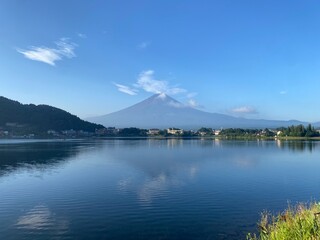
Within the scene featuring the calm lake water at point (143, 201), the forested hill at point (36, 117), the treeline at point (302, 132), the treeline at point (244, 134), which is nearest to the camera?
Answer: the calm lake water at point (143, 201)

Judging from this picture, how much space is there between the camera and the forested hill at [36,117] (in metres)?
132

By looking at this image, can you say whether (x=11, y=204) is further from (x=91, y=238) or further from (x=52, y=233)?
(x=91, y=238)

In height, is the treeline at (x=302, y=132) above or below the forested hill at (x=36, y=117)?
below

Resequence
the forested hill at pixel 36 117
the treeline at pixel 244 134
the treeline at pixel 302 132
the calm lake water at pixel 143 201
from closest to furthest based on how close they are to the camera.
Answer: the calm lake water at pixel 143 201, the treeline at pixel 302 132, the forested hill at pixel 36 117, the treeline at pixel 244 134

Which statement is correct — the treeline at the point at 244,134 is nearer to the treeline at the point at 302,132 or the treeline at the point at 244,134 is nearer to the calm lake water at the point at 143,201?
the treeline at the point at 302,132

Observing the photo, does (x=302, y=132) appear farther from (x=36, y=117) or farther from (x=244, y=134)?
(x=36, y=117)

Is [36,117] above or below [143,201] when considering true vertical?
above

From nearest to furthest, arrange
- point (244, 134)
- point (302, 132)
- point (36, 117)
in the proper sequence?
1. point (302, 132)
2. point (36, 117)
3. point (244, 134)

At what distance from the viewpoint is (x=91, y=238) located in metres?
12.8

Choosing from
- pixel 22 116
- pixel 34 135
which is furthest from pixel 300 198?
pixel 22 116

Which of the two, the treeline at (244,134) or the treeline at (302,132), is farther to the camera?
the treeline at (244,134)

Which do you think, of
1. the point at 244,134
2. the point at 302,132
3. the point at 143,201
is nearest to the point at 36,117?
the point at 244,134

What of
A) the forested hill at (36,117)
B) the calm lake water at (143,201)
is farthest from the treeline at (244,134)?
the calm lake water at (143,201)

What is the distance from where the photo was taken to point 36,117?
141750 mm
